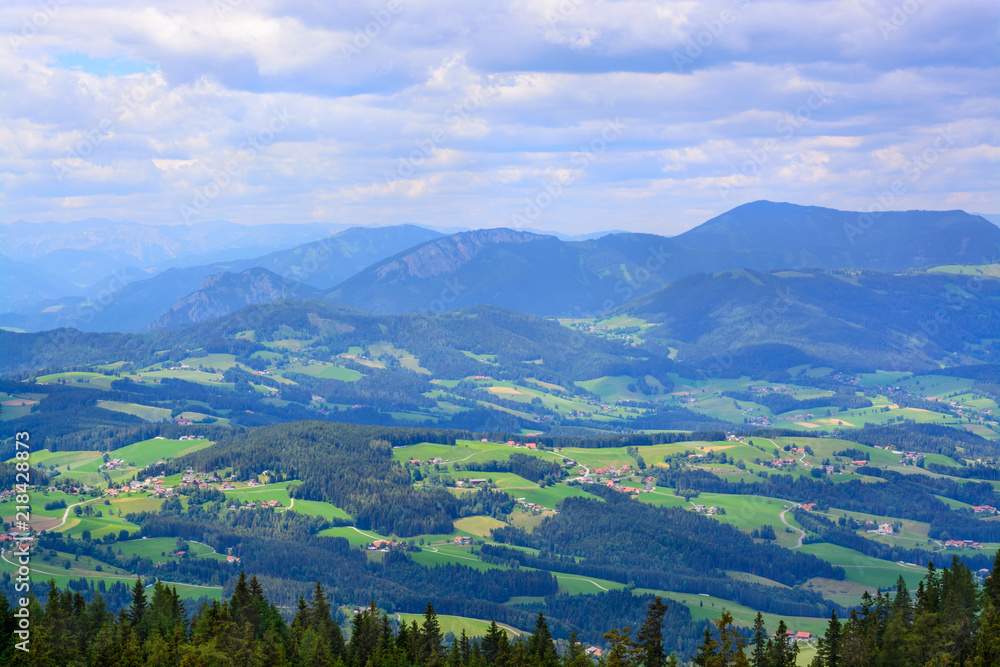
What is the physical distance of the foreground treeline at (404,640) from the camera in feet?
186

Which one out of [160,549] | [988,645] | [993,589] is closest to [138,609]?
[988,645]

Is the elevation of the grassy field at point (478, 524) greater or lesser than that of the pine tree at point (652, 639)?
greater

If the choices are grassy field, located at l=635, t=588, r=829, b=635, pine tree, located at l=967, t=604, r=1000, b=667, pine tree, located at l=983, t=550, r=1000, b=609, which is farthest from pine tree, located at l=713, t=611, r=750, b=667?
grassy field, located at l=635, t=588, r=829, b=635

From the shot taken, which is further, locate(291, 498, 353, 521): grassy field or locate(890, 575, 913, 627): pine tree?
locate(291, 498, 353, 521): grassy field

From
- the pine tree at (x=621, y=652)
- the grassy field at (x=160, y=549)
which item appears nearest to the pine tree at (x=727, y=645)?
the pine tree at (x=621, y=652)

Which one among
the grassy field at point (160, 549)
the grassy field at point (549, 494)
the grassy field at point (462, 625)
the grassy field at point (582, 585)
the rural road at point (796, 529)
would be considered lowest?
the grassy field at point (462, 625)

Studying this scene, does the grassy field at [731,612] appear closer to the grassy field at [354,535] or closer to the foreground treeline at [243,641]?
the grassy field at [354,535]

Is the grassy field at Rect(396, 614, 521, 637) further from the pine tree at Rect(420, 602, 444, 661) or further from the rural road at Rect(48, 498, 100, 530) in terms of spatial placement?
the rural road at Rect(48, 498, 100, 530)

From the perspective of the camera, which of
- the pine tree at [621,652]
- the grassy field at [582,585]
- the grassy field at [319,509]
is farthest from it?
the grassy field at [319,509]

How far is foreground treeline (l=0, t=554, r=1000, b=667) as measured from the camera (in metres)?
56.6

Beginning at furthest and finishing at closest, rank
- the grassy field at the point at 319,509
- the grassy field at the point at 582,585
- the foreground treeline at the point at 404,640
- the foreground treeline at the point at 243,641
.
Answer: the grassy field at the point at 319,509 < the grassy field at the point at 582,585 < the foreground treeline at the point at 243,641 < the foreground treeline at the point at 404,640

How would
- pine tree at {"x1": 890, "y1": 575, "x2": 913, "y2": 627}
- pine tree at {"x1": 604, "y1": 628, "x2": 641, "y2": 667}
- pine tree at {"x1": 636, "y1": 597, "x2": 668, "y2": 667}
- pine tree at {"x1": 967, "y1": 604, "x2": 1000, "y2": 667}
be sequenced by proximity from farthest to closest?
pine tree at {"x1": 890, "y1": 575, "x2": 913, "y2": 627} → pine tree at {"x1": 636, "y1": 597, "x2": 668, "y2": 667} → pine tree at {"x1": 967, "y1": 604, "x2": 1000, "y2": 667} → pine tree at {"x1": 604, "y1": 628, "x2": 641, "y2": 667}

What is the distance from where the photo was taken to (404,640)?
70.9m

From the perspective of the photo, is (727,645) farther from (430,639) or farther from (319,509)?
(319,509)
